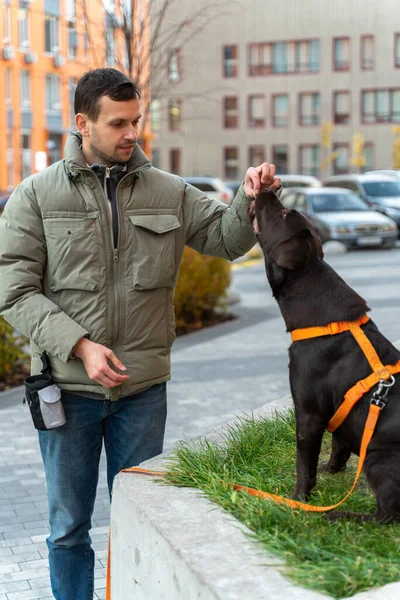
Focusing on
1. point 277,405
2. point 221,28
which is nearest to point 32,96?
point 221,28

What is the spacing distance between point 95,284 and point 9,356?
546cm

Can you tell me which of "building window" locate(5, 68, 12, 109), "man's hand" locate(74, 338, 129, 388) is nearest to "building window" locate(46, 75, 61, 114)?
"building window" locate(5, 68, 12, 109)

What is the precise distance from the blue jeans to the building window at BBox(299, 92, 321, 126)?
64.7 metres

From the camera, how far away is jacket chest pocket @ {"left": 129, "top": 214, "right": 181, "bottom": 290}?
3.66m

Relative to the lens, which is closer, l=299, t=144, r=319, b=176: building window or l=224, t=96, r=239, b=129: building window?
l=299, t=144, r=319, b=176: building window

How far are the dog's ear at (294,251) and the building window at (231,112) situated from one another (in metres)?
66.3

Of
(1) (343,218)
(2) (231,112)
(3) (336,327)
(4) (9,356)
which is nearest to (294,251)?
(3) (336,327)

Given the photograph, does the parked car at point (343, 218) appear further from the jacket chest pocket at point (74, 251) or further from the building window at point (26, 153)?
the building window at point (26, 153)

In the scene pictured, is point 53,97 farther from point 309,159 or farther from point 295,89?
point 309,159

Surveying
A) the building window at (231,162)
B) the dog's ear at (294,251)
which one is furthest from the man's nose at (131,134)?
the building window at (231,162)

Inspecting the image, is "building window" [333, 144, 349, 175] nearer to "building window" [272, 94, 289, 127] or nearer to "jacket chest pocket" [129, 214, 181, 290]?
"building window" [272, 94, 289, 127]

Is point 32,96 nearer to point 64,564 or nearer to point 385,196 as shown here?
point 385,196

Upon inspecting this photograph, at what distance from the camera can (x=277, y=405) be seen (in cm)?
505

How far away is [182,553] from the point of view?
2.88 meters
